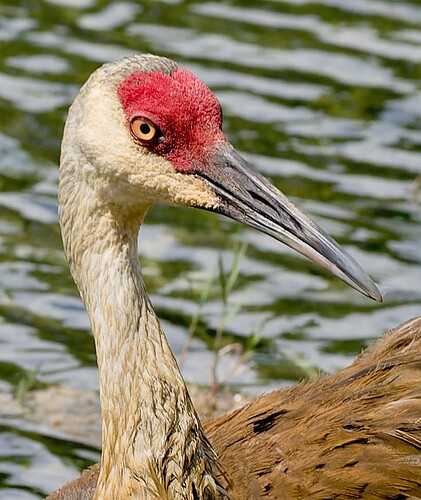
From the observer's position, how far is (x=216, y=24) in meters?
11.5

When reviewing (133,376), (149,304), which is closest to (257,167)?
(149,304)

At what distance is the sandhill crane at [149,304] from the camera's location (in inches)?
216

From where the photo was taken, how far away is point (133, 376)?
565cm

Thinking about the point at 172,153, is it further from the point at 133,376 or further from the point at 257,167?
the point at 257,167

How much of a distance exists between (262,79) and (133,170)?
5.50 m

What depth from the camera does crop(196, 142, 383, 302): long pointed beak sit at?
5.50 meters

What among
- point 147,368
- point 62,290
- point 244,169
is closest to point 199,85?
point 244,169

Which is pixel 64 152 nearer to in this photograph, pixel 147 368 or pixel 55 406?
pixel 147 368

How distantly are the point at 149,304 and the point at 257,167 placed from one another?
163 inches

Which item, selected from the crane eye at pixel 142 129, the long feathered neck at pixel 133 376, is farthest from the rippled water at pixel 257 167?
the crane eye at pixel 142 129

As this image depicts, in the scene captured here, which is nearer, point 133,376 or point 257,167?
point 133,376

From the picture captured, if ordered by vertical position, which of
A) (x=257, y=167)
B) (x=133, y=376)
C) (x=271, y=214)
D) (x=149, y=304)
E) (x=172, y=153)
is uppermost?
(x=172, y=153)

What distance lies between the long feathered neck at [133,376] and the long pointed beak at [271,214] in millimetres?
317

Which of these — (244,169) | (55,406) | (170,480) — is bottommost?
(55,406)
